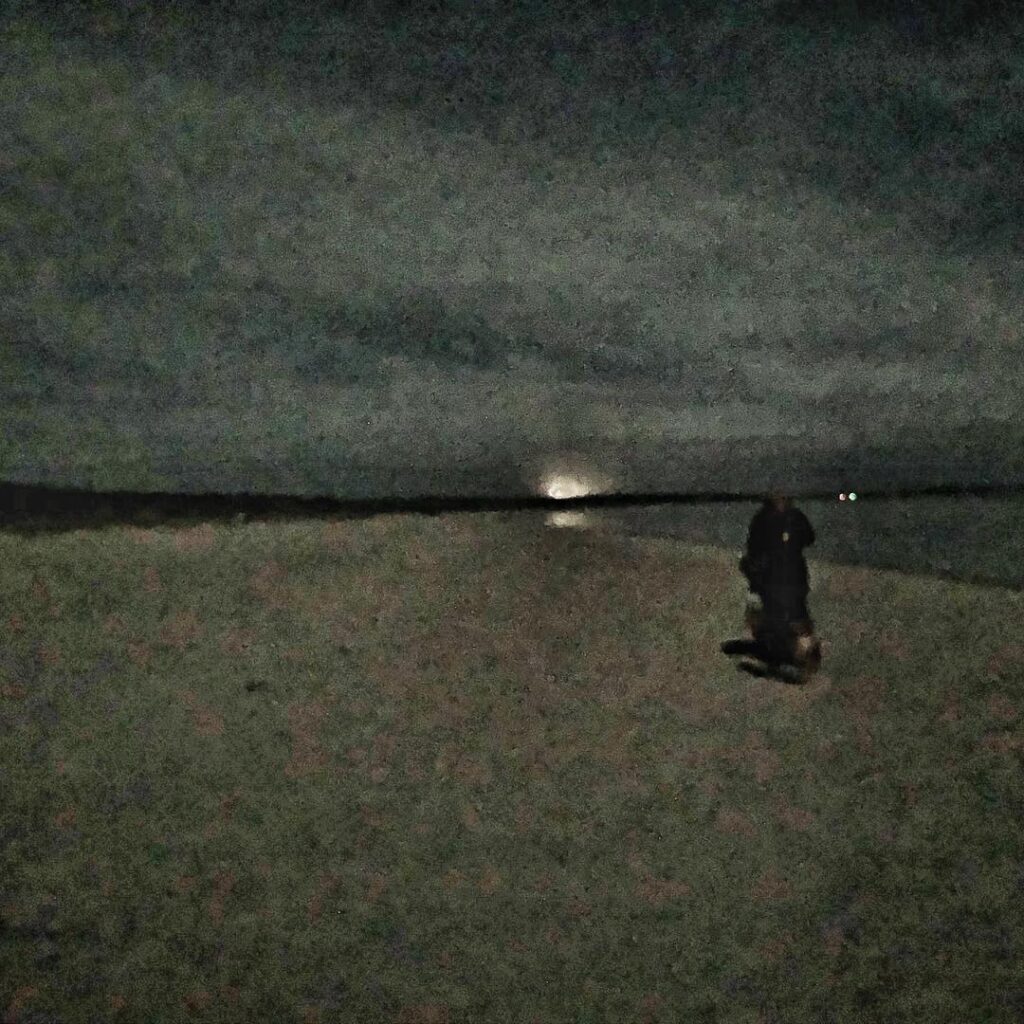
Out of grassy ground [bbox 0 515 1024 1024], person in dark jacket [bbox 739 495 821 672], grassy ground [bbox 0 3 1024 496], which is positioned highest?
grassy ground [bbox 0 3 1024 496]

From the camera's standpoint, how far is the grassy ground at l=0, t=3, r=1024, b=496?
2.10 metres

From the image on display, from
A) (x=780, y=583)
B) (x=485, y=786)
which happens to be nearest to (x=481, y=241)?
(x=780, y=583)

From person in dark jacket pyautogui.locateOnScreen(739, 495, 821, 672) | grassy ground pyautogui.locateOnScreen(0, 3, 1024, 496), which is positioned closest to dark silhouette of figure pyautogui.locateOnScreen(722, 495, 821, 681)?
person in dark jacket pyautogui.locateOnScreen(739, 495, 821, 672)

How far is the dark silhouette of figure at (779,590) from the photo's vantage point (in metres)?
2.00

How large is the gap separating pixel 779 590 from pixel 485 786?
806mm

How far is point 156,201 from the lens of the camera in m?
2.23

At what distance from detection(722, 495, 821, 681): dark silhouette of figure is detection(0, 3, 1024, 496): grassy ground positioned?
25 centimetres

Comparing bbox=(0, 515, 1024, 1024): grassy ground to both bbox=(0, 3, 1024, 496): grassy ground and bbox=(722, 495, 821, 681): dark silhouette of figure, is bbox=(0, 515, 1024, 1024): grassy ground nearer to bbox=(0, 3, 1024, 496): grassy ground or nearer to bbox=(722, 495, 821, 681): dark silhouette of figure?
bbox=(722, 495, 821, 681): dark silhouette of figure

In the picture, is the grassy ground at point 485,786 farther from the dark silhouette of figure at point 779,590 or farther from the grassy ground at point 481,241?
the grassy ground at point 481,241

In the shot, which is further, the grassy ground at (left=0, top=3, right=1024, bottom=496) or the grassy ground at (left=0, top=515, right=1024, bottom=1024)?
the grassy ground at (left=0, top=3, right=1024, bottom=496)

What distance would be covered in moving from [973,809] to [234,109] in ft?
7.40

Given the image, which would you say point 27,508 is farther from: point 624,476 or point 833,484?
point 833,484

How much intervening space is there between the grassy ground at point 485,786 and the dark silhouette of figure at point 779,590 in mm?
45

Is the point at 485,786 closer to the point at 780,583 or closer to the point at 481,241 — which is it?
the point at 780,583
